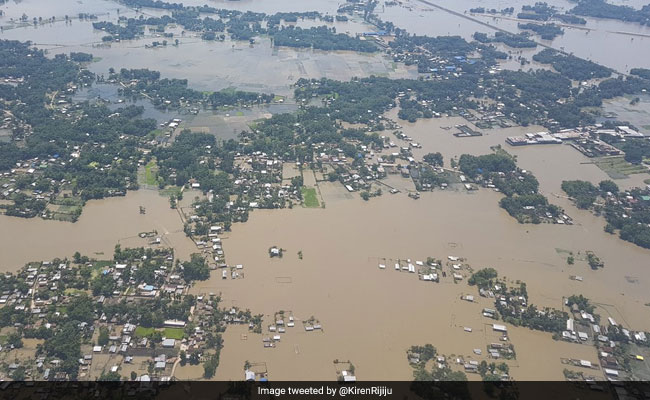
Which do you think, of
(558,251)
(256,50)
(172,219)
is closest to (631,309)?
(558,251)

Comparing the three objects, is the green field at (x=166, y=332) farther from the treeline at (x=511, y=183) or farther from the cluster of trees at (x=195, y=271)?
the treeline at (x=511, y=183)

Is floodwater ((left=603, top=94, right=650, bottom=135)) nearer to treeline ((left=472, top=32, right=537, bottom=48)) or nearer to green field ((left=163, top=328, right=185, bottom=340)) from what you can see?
treeline ((left=472, top=32, right=537, bottom=48))

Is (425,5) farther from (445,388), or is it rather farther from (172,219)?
(445,388)

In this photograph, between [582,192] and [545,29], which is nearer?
[582,192]

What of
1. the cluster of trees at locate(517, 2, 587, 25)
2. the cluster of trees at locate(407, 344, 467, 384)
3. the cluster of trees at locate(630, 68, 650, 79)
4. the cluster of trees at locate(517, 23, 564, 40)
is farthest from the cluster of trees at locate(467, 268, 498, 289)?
the cluster of trees at locate(517, 2, 587, 25)

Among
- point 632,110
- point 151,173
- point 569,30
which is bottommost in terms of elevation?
point 151,173

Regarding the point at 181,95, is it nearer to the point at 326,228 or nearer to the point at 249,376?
the point at 326,228

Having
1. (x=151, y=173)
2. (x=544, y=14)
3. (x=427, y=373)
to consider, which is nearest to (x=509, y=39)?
(x=544, y=14)

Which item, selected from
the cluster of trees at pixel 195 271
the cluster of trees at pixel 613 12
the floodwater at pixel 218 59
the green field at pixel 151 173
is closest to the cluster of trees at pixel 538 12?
the cluster of trees at pixel 613 12
